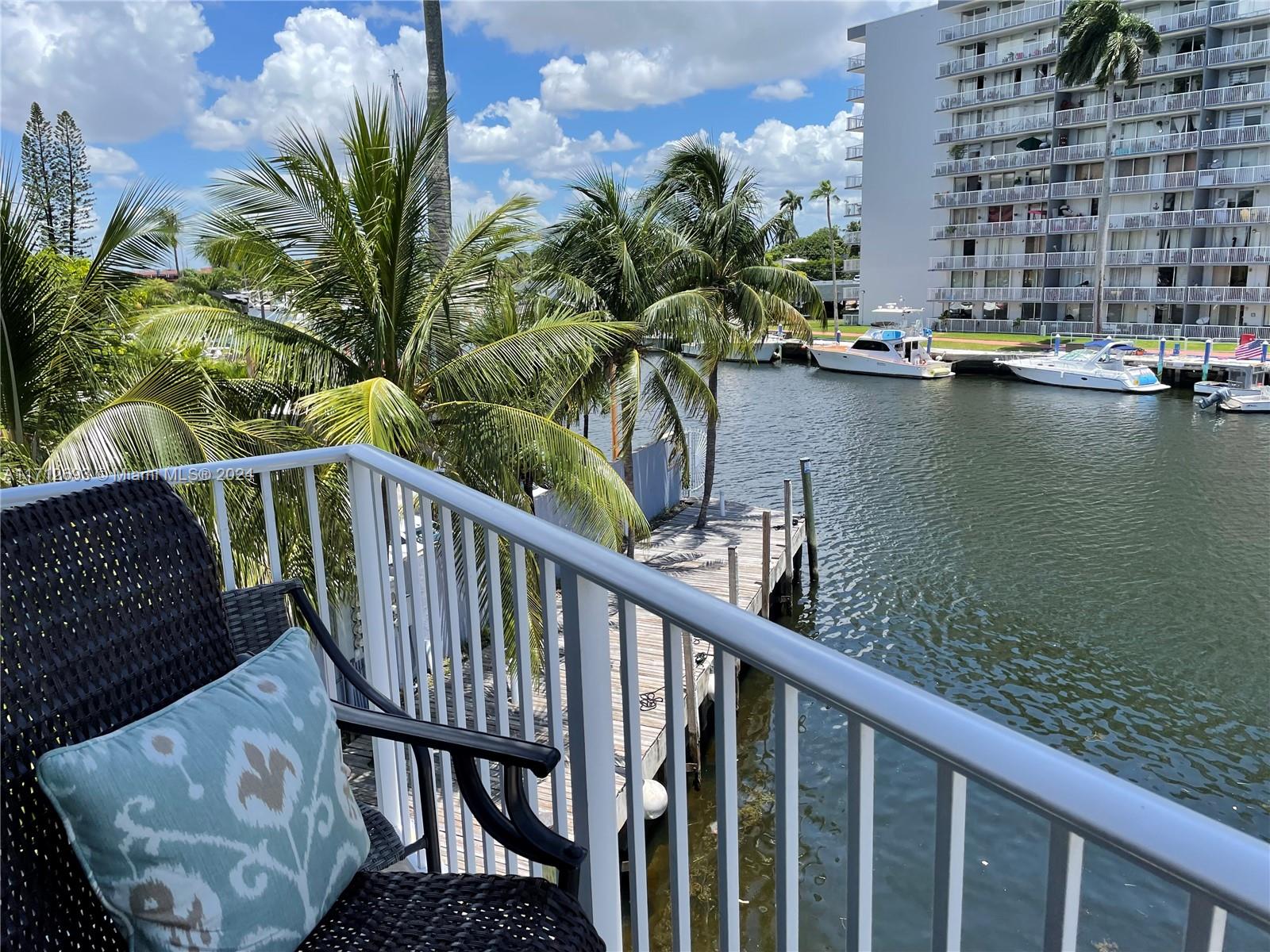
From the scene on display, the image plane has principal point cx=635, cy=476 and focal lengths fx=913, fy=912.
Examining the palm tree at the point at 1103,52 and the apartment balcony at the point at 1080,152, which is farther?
the apartment balcony at the point at 1080,152

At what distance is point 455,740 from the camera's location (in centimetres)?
142

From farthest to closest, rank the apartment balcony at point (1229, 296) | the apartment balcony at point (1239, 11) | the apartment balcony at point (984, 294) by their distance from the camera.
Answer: the apartment balcony at point (984, 294)
the apartment balcony at point (1229, 296)
the apartment balcony at point (1239, 11)

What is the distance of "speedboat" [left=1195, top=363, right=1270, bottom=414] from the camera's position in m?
24.8

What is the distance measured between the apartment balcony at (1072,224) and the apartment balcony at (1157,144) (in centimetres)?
252

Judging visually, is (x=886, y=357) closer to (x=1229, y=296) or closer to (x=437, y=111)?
(x=1229, y=296)

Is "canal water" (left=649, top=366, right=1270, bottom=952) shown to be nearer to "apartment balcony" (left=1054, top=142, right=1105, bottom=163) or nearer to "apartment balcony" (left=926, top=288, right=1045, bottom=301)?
"apartment balcony" (left=926, top=288, right=1045, bottom=301)

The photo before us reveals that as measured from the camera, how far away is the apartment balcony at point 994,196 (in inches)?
1460

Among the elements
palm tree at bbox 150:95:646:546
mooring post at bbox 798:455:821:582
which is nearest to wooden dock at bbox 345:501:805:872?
mooring post at bbox 798:455:821:582

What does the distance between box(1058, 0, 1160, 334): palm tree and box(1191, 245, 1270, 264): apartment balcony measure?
317 centimetres

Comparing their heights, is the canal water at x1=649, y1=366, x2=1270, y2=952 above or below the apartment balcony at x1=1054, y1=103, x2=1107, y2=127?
below

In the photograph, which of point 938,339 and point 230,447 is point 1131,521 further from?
point 938,339

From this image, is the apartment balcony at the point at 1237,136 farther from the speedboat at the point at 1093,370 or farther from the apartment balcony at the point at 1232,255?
the speedboat at the point at 1093,370

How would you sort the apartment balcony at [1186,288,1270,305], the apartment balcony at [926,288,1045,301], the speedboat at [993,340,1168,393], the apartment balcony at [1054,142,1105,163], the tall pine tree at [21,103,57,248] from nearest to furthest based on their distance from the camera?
the tall pine tree at [21,103,57,248]
the speedboat at [993,340,1168,393]
the apartment balcony at [1186,288,1270,305]
the apartment balcony at [1054,142,1105,163]
the apartment balcony at [926,288,1045,301]

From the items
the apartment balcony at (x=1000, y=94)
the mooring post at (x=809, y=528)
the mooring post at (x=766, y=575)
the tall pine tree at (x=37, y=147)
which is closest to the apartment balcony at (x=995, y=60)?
the apartment balcony at (x=1000, y=94)
